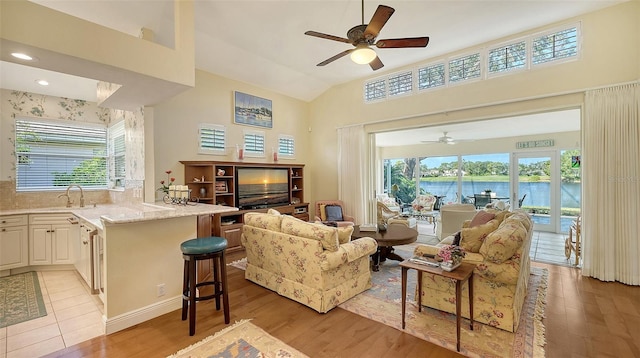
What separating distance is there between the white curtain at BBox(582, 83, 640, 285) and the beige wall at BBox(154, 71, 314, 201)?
5.71 m

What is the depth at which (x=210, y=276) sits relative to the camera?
396cm

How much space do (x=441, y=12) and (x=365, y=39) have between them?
72.3 inches

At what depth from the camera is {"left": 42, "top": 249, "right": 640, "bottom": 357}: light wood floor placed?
2311 mm

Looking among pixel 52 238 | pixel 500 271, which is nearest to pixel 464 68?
pixel 500 271

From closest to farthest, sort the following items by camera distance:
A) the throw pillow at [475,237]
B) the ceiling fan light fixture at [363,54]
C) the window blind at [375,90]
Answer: the throw pillow at [475,237], the ceiling fan light fixture at [363,54], the window blind at [375,90]

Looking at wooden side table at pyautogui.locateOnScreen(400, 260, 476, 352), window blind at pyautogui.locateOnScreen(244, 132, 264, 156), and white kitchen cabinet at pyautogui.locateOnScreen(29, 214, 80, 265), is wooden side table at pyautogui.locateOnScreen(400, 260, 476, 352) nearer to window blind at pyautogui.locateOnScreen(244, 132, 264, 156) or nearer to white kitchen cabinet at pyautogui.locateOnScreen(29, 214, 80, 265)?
window blind at pyautogui.locateOnScreen(244, 132, 264, 156)

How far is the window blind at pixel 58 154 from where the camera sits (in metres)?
4.46

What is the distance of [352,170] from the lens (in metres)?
6.63

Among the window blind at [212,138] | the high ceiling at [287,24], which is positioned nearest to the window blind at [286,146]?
the window blind at [212,138]

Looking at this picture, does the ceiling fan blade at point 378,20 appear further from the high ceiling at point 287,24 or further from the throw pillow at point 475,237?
the throw pillow at point 475,237

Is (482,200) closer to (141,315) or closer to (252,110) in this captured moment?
(252,110)

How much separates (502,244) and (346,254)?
1.51m

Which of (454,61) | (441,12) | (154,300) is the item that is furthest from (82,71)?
(454,61)

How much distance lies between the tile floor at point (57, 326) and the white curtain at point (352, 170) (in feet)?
16.2
